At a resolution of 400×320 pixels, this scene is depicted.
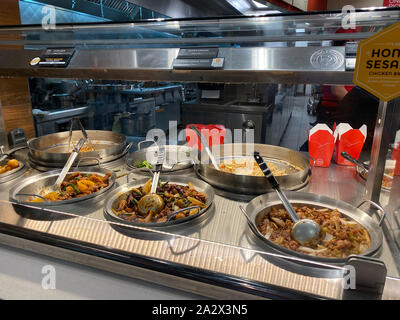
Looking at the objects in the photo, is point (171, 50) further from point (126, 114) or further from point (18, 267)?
point (126, 114)

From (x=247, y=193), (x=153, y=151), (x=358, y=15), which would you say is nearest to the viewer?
(x=358, y=15)

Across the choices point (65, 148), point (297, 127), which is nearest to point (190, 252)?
point (65, 148)

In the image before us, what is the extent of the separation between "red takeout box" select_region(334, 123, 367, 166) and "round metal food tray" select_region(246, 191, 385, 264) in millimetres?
541

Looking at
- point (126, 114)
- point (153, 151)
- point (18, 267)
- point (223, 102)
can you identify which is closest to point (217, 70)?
point (153, 151)

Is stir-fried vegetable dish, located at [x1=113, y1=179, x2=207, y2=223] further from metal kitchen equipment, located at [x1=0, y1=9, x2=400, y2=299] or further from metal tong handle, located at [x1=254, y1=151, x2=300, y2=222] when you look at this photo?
metal tong handle, located at [x1=254, y1=151, x2=300, y2=222]

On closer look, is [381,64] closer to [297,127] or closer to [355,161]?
[355,161]

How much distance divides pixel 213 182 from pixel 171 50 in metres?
0.64

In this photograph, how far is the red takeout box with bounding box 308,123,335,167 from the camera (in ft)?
5.16

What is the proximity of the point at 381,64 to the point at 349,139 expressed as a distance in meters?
0.72

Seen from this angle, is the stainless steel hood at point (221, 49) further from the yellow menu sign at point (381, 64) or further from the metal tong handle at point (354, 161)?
the metal tong handle at point (354, 161)

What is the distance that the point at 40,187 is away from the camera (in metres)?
1.45

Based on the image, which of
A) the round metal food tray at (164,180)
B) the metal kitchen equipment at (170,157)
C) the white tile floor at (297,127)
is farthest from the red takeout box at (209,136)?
the white tile floor at (297,127)

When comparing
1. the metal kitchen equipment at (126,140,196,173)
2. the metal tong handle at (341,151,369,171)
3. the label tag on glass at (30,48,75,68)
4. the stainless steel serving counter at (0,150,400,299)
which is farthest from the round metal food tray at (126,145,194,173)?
the metal tong handle at (341,151,369,171)
